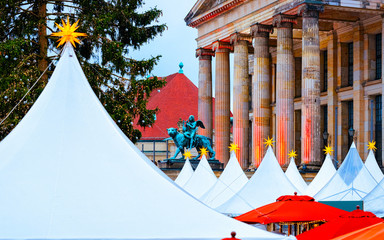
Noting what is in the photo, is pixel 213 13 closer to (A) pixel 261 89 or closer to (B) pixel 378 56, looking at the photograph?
(A) pixel 261 89

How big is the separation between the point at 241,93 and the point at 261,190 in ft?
89.4

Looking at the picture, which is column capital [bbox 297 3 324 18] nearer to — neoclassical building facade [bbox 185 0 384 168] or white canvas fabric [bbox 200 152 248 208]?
neoclassical building facade [bbox 185 0 384 168]

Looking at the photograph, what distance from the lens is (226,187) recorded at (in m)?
28.3

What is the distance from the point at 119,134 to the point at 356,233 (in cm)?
452

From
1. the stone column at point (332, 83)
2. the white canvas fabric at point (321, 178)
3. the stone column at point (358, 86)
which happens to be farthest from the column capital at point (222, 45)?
the white canvas fabric at point (321, 178)

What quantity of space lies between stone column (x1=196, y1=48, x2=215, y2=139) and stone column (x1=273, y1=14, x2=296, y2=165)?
11.4 m

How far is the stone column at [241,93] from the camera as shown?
173ft

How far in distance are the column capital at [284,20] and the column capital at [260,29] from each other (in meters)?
2.70

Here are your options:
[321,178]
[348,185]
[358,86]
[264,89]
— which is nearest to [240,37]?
[264,89]

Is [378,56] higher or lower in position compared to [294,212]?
higher

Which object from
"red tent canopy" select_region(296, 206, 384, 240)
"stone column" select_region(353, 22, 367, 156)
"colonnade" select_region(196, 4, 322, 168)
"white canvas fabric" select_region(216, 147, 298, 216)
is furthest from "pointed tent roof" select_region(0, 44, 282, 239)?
"stone column" select_region(353, 22, 367, 156)

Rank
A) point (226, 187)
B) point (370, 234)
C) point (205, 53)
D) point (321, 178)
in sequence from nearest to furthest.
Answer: point (370, 234)
point (226, 187)
point (321, 178)
point (205, 53)

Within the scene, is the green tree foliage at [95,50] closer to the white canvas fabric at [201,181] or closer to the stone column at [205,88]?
the white canvas fabric at [201,181]

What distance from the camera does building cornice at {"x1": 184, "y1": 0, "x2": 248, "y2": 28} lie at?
53156 mm
